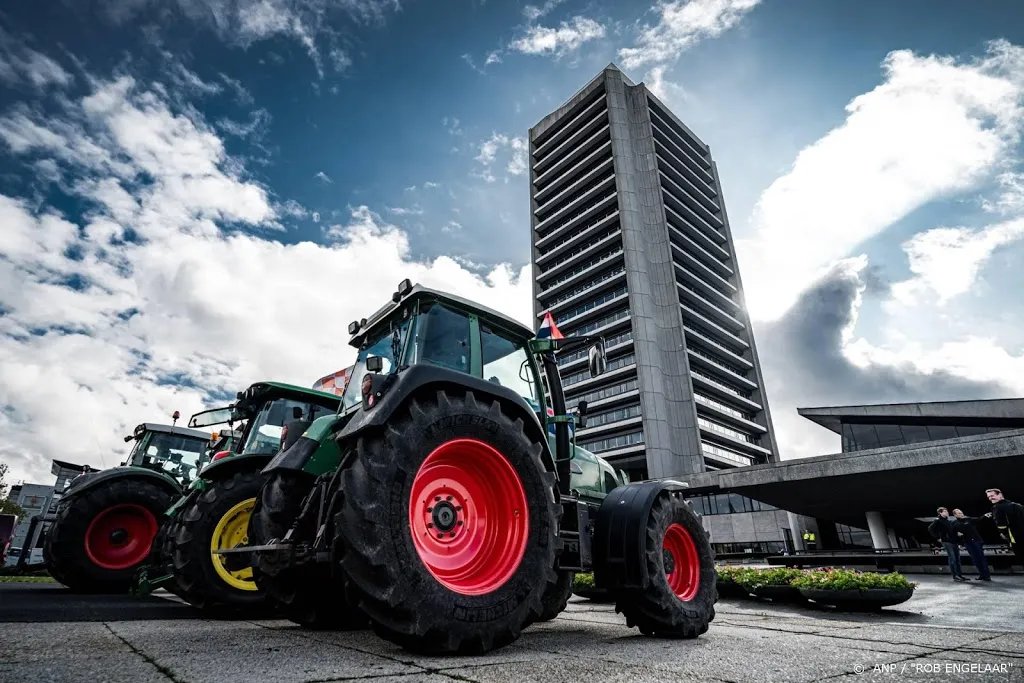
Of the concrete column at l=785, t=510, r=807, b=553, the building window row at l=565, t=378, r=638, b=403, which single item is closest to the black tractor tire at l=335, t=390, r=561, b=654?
the concrete column at l=785, t=510, r=807, b=553

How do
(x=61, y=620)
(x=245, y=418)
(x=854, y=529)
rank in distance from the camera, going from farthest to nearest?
(x=854, y=529) < (x=245, y=418) < (x=61, y=620)

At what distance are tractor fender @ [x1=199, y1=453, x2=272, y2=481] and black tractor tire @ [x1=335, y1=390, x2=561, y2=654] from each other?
3833mm

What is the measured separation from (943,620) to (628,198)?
67027 millimetres

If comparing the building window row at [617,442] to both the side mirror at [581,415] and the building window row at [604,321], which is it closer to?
the building window row at [604,321]

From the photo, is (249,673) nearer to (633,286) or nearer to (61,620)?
(61,620)

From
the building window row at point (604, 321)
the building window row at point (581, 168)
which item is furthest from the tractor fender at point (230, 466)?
the building window row at point (581, 168)

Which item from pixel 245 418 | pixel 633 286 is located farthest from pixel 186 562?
pixel 633 286

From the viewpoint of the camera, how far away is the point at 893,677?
2354 mm

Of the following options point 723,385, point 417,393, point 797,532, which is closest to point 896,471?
point 797,532

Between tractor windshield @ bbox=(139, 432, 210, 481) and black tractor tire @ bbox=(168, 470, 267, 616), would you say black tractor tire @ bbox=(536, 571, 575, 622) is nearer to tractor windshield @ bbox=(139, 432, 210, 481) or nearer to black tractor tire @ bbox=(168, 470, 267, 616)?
black tractor tire @ bbox=(168, 470, 267, 616)

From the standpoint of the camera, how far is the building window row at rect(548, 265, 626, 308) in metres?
66.6

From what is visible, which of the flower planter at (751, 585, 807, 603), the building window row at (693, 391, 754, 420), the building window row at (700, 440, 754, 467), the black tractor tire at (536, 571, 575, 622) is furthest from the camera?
the building window row at (693, 391, 754, 420)

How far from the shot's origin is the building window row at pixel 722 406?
6088 centimetres

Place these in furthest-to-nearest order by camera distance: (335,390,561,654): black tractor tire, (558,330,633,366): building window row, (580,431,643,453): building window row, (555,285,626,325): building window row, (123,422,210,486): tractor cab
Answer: (555,285,626,325): building window row → (558,330,633,366): building window row → (580,431,643,453): building window row → (123,422,210,486): tractor cab → (335,390,561,654): black tractor tire
